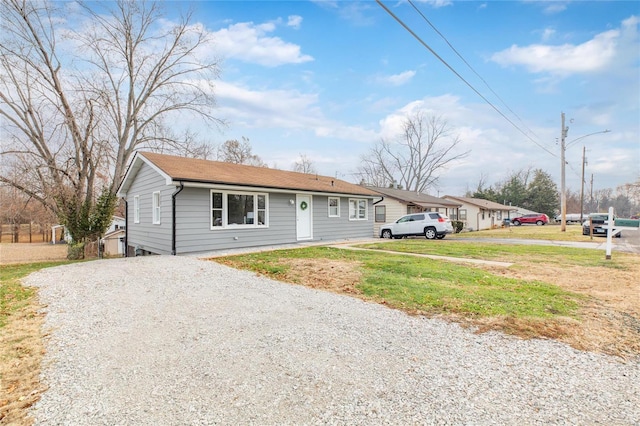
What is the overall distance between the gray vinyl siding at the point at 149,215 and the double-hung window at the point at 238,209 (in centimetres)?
156

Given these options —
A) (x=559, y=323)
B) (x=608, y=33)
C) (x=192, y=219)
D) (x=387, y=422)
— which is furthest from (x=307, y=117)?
(x=387, y=422)

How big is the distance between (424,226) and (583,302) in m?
13.6

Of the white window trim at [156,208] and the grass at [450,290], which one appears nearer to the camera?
the grass at [450,290]

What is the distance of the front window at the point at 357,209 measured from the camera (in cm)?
1718

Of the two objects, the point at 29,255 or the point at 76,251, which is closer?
the point at 76,251

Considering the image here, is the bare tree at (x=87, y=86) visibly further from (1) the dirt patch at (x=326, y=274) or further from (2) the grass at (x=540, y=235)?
(2) the grass at (x=540, y=235)

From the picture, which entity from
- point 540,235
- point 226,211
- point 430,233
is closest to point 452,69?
point 226,211

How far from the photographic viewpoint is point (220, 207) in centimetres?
1177

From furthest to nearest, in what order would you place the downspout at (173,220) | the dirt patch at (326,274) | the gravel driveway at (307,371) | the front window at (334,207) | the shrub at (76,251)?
1. the front window at (334,207)
2. the shrub at (76,251)
3. the downspout at (173,220)
4. the dirt patch at (326,274)
5. the gravel driveway at (307,371)

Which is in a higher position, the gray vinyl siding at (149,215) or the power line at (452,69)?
the power line at (452,69)

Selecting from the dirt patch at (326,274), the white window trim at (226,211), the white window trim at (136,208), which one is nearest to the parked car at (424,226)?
the white window trim at (226,211)

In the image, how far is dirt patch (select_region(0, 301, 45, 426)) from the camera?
2.45m

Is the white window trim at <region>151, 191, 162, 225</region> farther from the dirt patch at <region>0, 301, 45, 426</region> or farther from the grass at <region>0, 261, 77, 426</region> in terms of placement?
the dirt patch at <region>0, 301, 45, 426</region>

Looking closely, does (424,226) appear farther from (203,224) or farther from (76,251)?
(76,251)
